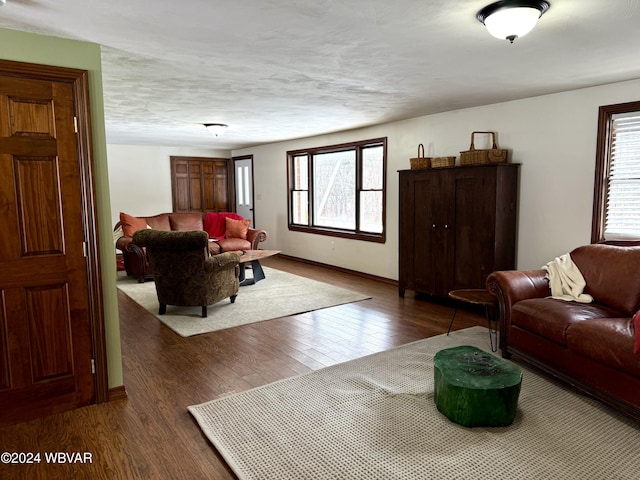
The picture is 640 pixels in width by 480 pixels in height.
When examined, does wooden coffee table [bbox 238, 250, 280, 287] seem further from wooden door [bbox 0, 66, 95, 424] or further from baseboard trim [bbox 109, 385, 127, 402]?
wooden door [bbox 0, 66, 95, 424]

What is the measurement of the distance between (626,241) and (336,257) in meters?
4.16

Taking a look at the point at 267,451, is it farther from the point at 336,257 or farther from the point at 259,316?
the point at 336,257

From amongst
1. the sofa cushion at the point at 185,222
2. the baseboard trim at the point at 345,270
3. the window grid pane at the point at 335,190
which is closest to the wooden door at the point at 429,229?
the baseboard trim at the point at 345,270

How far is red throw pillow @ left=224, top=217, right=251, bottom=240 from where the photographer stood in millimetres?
7234

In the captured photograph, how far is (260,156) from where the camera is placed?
881 centimetres

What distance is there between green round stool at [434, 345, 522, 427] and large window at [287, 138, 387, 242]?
3804mm

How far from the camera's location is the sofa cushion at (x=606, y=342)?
A: 2.42 meters

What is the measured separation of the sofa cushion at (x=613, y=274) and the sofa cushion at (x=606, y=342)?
42cm

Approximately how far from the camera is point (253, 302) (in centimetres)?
515

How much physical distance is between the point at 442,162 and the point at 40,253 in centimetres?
394

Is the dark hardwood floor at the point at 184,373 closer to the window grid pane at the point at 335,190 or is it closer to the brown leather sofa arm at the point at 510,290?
the brown leather sofa arm at the point at 510,290

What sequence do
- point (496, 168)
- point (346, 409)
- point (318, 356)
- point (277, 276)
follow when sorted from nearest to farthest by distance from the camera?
point (346, 409), point (318, 356), point (496, 168), point (277, 276)

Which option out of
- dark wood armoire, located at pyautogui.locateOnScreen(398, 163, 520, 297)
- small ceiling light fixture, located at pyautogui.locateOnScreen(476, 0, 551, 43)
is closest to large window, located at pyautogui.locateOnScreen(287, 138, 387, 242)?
dark wood armoire, located at pyautogui.locateOnScreen(398, 163, 520, 297)

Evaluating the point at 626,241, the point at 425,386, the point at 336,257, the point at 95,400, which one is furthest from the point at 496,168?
the point at 95,400
